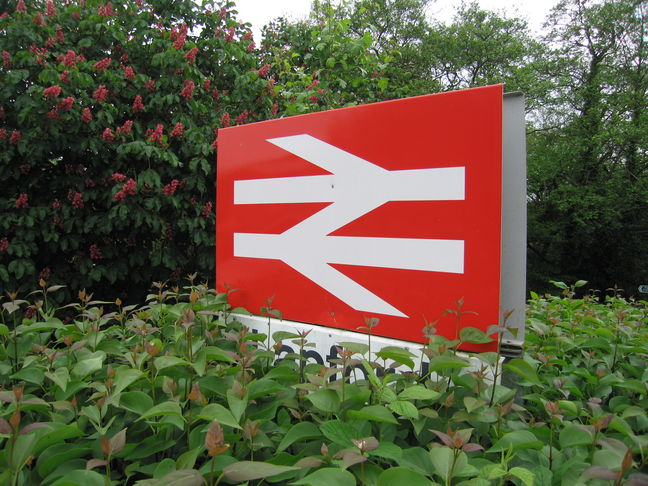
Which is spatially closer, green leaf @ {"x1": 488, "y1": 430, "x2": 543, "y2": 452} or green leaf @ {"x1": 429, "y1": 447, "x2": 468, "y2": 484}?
green leaf @ {"x1": 429, "y1": 447, "x2": 468, "y2": 484}

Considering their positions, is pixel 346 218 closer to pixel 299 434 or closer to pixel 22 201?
pixel 299 434

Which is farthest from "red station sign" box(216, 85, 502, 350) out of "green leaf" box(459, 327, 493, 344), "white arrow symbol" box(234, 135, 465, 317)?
"green leaf" box(459, 327, 493, 344)

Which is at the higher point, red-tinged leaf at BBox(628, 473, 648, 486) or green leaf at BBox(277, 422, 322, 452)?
red-tinged leaf at BBox(628, 473, 648, 486)

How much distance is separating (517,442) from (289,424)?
1.59 ft

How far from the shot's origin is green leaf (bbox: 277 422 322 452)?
0.90 meters

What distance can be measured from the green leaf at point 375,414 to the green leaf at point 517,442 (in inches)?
8.5

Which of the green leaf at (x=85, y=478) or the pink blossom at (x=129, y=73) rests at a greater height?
the pink blossom at (x=129, y=73)

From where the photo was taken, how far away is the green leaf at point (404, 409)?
3.01 feet

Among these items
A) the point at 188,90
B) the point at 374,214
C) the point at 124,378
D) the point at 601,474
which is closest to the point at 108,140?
the point at 188,90

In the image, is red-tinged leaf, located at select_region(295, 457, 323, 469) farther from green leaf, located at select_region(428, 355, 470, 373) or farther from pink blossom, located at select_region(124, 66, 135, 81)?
pink blossom, located at select_region(124, 66, 135, 81)

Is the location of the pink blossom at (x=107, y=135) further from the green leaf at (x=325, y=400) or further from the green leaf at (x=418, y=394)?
the green leaf at (x=418, y=394)

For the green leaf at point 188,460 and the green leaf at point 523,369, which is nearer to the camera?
the green leaf at point 188,460

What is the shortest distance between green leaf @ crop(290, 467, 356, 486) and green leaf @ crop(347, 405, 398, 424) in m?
0.16

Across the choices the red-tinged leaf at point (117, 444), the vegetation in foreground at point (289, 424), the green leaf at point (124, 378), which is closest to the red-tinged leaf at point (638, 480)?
the vegetation in foreground at point (289, 424)
